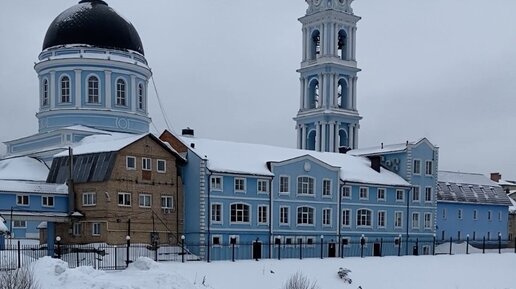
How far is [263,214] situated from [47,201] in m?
13.4

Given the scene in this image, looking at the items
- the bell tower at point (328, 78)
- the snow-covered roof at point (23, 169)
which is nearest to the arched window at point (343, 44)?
the bell tower at point (328, 78)

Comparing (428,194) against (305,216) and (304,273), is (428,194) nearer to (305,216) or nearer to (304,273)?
(305,216)

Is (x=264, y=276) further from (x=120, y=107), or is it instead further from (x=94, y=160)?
(x=120, y=107)

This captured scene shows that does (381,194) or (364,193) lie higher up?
(364,193)

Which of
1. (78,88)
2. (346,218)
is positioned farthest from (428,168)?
(78,88)

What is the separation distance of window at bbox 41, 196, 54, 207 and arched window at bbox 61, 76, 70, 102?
13.8 metres

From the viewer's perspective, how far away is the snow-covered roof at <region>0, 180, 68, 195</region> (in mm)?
41622

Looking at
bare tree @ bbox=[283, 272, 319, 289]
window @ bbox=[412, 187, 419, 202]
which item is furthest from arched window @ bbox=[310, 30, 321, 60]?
bare tree @ bbox=[283, 272, 319, 289]

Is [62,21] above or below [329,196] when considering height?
above

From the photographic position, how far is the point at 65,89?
54500mm

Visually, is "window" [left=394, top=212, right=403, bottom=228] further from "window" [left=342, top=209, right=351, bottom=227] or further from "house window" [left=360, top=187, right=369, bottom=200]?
"window" [left=342, top=209, right=351, bottom=227]

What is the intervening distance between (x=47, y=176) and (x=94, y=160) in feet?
21.5

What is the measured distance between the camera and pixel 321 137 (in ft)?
243

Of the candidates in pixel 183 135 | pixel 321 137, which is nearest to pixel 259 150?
pixel 183 135
